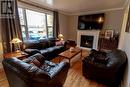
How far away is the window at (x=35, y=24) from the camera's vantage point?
3687mm

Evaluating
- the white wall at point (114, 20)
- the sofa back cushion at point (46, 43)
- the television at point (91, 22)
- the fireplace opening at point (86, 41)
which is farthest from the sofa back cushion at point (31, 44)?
the white wall at point (114, 20)

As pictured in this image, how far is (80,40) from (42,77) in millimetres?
4964

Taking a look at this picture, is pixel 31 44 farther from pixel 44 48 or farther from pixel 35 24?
Answer: pixel 35 24

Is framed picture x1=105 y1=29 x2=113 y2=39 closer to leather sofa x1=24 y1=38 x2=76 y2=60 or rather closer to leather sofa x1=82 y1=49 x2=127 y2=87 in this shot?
leather sofa x1=24 y1=38 x2=76 y2=60

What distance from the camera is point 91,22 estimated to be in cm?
525

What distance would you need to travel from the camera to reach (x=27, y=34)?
Answer: 3.86 metres

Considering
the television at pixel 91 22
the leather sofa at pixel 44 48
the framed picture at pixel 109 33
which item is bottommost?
the leather sofa at pixel 44 48

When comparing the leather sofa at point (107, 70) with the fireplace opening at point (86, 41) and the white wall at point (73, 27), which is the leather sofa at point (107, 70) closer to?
the fireplace opening at point (86, 41)

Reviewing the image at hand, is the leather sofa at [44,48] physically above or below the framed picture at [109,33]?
below

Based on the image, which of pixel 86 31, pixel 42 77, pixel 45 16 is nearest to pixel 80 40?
pixel 86 31

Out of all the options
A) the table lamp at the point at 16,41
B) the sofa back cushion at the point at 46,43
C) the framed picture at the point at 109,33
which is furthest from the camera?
the framed picture at the point at 109,33

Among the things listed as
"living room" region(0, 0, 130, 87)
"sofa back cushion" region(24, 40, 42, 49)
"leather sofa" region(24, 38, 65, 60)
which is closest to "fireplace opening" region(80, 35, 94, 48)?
"living room" region(0, 0, 130, 87)

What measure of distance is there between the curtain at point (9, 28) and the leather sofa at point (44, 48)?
1.69 feet

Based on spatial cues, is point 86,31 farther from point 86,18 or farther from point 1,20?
point 1,20
